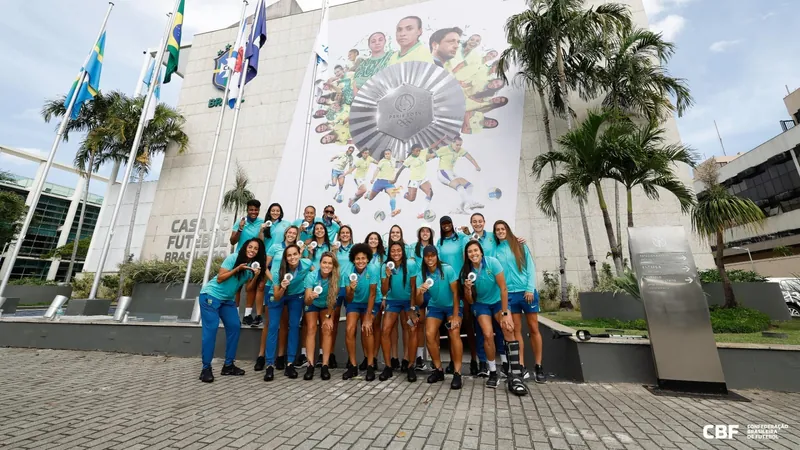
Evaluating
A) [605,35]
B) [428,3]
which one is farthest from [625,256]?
[428,3]

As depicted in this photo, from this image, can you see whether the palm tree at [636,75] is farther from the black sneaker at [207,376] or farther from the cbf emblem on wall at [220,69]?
the cbf emblem on wall at [220,69]

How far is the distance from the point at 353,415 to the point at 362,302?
5.72 ft

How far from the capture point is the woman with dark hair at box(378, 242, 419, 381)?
4473 millimetres

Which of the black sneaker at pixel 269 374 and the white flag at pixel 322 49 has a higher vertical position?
the white flag at pixel 322 49

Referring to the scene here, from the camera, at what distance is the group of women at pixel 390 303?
418 centimetres

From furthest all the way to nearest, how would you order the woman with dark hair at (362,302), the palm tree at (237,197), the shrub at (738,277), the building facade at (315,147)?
the palm tree at (237,197) → the building facade at (315,147) → the shrub at (738,277) → the woman with dark hair at (362,302)

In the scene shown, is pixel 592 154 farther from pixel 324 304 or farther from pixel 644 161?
pixel 324 304

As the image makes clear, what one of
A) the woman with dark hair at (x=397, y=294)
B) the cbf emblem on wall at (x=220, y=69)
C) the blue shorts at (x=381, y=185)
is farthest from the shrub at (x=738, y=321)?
the cbf emblem on wall at (x=220, y=69)

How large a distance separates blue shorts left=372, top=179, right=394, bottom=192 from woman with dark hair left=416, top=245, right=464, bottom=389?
9.89 meters

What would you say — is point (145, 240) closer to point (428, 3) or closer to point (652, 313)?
point (428, 3)

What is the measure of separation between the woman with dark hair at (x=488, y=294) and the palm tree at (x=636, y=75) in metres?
7.93

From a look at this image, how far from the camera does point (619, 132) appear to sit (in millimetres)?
8016

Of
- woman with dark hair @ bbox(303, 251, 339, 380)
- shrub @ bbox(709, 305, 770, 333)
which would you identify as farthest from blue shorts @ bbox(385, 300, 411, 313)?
shrub @ bbox(709, 305, 770, 333)

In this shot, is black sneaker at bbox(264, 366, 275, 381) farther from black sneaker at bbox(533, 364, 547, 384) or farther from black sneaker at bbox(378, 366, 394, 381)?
black sneaker at bbox(533, 364, 547, 384)
